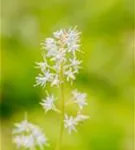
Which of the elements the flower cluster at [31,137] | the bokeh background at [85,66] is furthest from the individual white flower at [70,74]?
the bokeh background at [85,66]

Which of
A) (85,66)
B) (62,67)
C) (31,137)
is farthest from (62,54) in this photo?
(85,66)

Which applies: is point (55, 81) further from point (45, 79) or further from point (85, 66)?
point (85, 66)

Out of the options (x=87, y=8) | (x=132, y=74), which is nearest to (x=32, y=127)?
(x=132, y=74)

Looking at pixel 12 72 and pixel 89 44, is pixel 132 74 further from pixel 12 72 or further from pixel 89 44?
pixel 12 72

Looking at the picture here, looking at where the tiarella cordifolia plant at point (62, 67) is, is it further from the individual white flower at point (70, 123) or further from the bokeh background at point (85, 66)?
the bokeh background at point (85, 66)

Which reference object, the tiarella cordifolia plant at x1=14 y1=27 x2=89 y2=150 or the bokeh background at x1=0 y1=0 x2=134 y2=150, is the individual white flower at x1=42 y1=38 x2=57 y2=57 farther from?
the bokeh background at x1=0 y1=0 x2=134 y2=150
